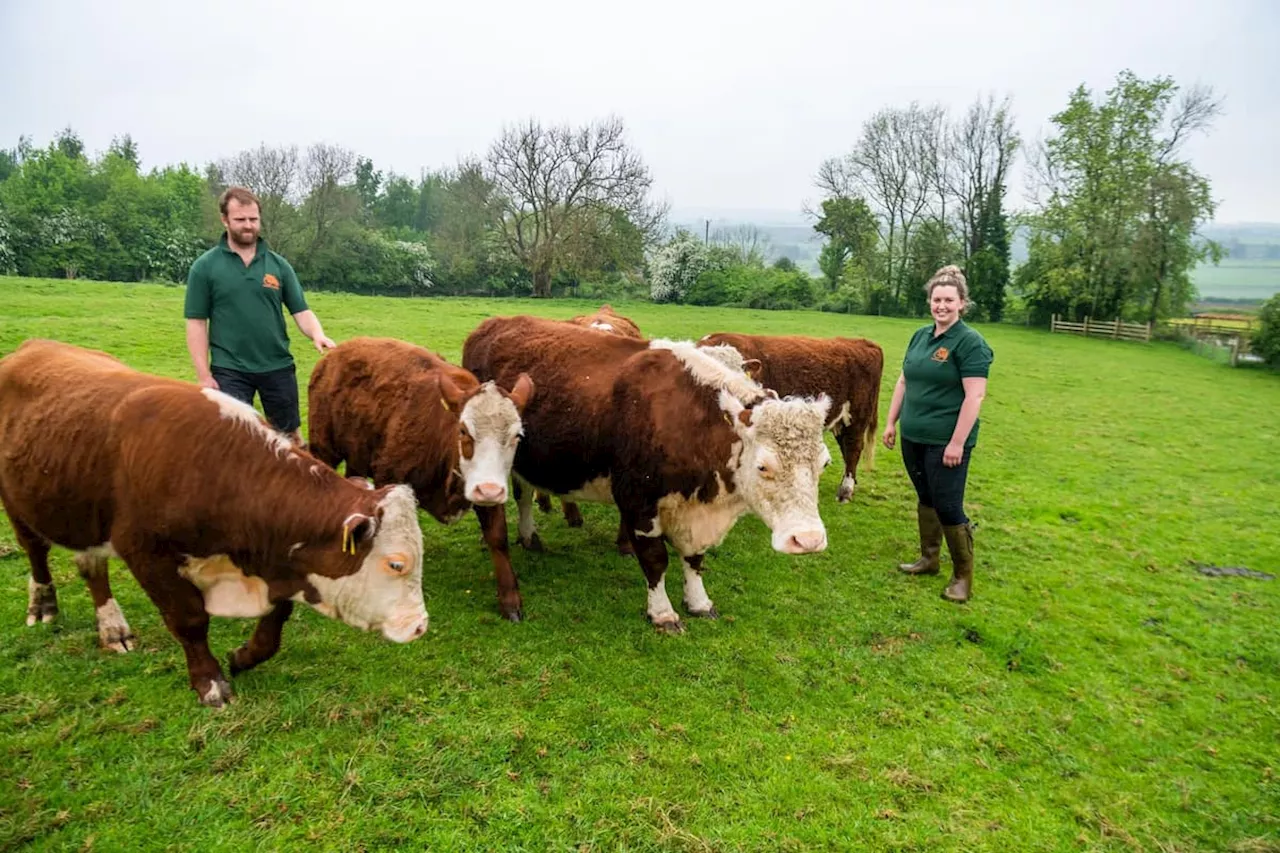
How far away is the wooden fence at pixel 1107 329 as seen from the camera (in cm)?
3447

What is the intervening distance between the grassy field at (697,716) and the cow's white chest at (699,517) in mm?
653

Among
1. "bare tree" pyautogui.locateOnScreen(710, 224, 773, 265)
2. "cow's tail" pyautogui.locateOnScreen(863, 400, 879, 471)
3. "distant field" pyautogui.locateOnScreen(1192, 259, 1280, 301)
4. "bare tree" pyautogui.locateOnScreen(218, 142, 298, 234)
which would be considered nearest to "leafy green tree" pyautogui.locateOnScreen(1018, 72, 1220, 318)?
"bare tree" pyautogui.locateOnScreen(710, 224, 773, 265)

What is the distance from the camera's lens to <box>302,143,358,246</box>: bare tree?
44.6 meters

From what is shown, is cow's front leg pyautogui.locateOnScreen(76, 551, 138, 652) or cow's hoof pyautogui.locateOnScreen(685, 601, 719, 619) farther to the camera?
cow's hoof pyautogui.locateOnScreen(685, 601, 719, 619)

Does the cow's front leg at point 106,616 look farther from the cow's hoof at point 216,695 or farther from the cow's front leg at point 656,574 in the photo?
the cow's front leg at point 656,574

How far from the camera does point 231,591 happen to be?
3.52 meters

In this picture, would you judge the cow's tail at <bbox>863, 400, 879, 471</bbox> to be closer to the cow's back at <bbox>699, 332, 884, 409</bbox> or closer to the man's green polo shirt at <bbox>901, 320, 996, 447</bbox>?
the cow's back at <bbox>699, 332, 884, 409</bbox>

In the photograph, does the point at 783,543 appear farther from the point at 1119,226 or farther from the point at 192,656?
the point at 1119,226

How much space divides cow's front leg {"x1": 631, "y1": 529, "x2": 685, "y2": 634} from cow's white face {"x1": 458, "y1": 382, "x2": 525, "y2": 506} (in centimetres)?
112

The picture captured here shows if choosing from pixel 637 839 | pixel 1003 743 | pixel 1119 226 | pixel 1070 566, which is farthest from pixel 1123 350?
pixel 637 839

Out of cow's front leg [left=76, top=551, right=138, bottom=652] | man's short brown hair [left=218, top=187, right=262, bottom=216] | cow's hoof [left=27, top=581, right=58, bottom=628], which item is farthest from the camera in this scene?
Result: man's short brown hair [left=218, top=187, right=262, bottom=216]

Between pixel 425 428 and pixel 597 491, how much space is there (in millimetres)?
1379

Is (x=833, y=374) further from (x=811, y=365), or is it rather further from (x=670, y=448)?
(x=670, y=448)

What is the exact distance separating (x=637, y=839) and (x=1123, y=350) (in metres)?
34.5
